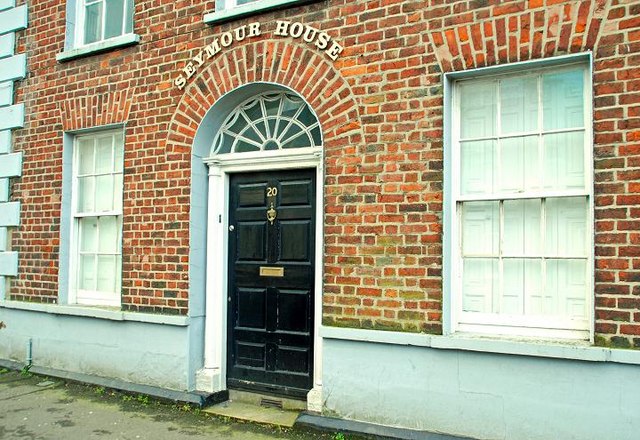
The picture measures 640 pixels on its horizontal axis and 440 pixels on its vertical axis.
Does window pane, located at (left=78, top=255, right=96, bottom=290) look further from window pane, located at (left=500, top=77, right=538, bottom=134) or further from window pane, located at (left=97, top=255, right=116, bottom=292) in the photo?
window pane, located at (left=500, top=77, right=538, bottom=134)

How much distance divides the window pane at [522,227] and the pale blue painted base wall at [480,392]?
34.0 inches

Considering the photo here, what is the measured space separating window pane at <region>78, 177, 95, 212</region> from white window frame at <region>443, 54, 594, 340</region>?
455 centimetres

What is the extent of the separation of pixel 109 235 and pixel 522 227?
480cm

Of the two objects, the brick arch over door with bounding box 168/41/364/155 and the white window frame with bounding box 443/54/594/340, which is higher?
the brick arch over door with bounding box 168/41/364/155

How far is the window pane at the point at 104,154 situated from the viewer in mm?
7086

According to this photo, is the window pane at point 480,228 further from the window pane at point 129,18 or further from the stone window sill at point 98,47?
the window pane at point 129,18

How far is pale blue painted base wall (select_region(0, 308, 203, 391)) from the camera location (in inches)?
240

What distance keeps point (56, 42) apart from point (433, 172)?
5.34 metres

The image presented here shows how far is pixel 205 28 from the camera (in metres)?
6.15

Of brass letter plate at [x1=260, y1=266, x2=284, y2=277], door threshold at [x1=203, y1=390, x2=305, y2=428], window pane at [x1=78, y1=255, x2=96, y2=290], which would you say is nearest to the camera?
door threshold at [x1=203, y1=390, x2=305, y2=428]

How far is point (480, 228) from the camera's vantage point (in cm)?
485

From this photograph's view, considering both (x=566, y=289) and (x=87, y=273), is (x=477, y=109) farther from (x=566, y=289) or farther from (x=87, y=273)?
(x=87, y=273)

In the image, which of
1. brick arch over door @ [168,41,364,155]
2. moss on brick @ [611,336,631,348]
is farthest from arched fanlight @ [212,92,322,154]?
moss on brick @ [611,336,631,348]

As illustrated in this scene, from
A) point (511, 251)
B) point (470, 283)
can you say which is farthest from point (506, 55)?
point (470, 283)
